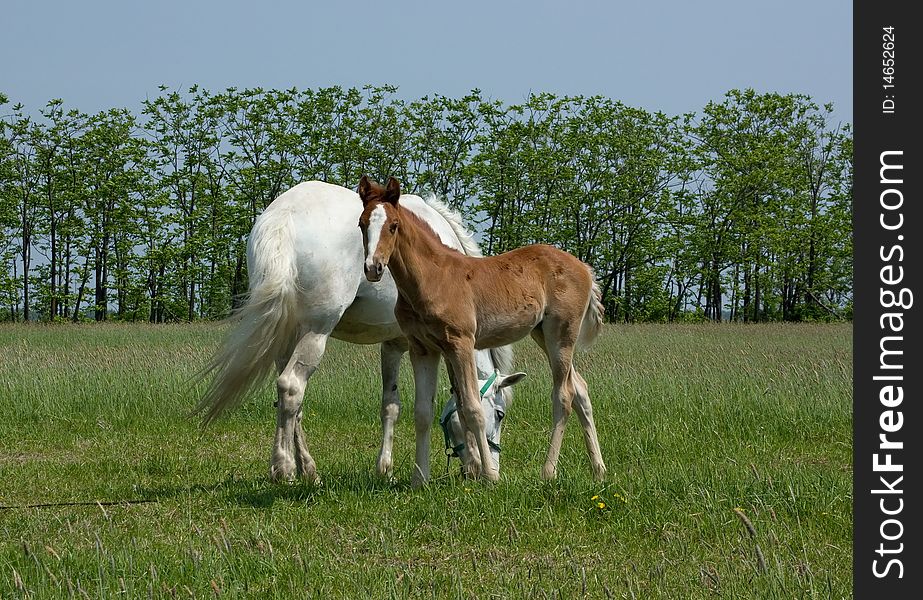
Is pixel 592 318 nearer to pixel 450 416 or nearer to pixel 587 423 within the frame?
pixel 587 423

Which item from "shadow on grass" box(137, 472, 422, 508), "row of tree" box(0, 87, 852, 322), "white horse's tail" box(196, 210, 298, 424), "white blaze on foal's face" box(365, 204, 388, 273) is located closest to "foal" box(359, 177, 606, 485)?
"white blaze on foal's face" box(365, 204, 388, 273)

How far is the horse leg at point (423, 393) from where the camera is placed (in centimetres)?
577

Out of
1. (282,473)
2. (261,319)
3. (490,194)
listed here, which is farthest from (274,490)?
(490,194)

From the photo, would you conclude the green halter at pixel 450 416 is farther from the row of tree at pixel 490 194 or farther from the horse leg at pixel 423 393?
the row of tree at pixel 490 194

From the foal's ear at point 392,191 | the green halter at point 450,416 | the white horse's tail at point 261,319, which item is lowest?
the green halter at point 450,416

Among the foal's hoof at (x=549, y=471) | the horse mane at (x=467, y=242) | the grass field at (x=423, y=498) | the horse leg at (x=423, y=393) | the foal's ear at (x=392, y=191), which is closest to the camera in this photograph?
the grass field at (x=423, y=498)

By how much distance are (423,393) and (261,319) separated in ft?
4.52

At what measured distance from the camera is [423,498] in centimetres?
534

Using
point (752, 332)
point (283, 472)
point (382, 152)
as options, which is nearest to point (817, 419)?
point (283, 472)

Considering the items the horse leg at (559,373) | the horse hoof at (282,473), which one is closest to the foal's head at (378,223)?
the horse leg at (559,373)

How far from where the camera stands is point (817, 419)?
8391mm

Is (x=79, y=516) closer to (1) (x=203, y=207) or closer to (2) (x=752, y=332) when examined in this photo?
(2) (x=752, y=332)

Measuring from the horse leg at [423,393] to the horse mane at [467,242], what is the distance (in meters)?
1.58

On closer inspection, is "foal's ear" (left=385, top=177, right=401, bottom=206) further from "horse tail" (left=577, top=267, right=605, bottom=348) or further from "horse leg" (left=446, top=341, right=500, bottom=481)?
"horse tail" (left=577, top=267, right=605, bottom=348)
